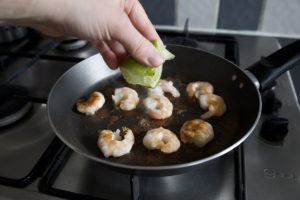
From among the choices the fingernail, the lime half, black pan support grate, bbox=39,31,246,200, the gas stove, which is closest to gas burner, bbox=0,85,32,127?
the gas stove

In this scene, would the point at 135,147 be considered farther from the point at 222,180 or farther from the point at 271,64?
the point at 271,64

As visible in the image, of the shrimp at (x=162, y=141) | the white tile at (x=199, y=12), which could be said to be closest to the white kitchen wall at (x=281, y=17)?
the white tile at (x=199, y=12)

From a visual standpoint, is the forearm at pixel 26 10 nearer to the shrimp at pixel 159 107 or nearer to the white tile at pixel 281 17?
the shrimp at pixel 159 107

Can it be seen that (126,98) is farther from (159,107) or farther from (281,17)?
(281,17)

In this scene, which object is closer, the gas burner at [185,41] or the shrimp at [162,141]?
the shrimp at [162,141]

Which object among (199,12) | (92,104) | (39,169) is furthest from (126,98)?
(199,12)

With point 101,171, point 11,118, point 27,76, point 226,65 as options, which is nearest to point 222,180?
point 101,171
